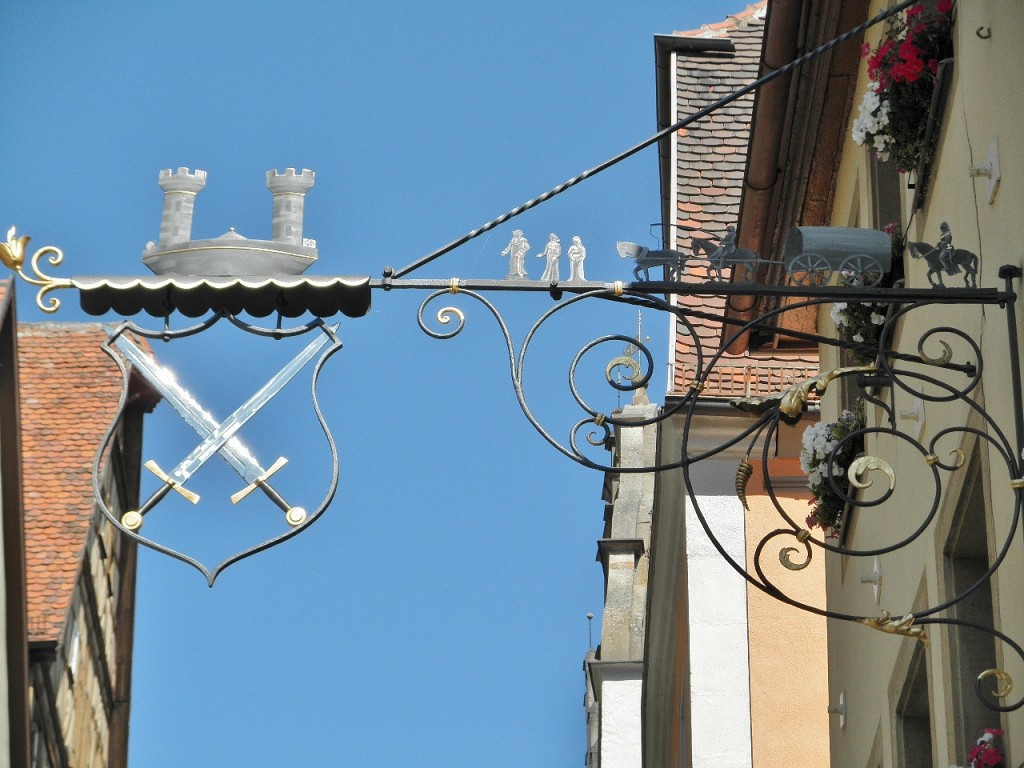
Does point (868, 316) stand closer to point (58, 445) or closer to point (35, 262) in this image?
point (35, 262)

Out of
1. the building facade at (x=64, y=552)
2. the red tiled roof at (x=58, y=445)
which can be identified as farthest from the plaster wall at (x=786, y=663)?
the red tiled roof at (x=58, y=445)

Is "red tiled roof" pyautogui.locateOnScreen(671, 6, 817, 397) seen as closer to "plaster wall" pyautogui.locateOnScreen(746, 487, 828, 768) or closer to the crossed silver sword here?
"plaster wall" pyautogui.locateOnScreen(746, 487, 828, 768)

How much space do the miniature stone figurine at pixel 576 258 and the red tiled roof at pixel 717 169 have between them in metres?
8.68

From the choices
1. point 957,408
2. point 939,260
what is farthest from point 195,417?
point 957,408

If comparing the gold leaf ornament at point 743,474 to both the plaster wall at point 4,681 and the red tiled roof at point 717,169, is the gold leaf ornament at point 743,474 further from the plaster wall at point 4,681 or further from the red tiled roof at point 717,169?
the plaster wall at point 4,681

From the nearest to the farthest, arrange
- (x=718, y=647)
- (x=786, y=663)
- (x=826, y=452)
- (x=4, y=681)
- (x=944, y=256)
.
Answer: (x=944, y=256), (x=826, y=452), (x=786, y=663), (x=718, y=647), (x=4, y=681)

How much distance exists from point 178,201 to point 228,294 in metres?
0.42

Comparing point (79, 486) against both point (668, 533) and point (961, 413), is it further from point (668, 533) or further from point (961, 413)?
point (961, 413)

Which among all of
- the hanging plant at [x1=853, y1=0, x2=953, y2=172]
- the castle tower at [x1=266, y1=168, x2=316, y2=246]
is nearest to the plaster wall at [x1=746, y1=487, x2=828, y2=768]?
the hanging plant at [x1=853, y1=0, x2=953, y2=172]

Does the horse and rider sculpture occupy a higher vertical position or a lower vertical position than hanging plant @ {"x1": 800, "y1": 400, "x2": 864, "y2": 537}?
higher

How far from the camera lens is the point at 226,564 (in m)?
6.07

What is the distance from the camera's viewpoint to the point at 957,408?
23.3 ft

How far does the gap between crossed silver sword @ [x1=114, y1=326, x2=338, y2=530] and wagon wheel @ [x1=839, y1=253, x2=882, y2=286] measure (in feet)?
5.16

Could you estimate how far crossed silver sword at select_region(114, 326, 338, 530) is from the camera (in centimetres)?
623
